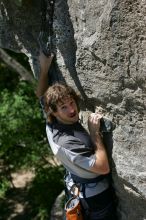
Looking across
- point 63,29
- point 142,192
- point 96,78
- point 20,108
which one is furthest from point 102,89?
point 20,108

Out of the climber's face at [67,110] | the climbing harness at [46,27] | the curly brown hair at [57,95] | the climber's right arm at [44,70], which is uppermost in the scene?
the climbing harness at [46,27]

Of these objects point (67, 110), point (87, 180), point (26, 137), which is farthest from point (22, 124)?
point (67, 110)

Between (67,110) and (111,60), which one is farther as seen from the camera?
(67,110)

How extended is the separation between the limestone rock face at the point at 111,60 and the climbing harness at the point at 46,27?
0.18 ft

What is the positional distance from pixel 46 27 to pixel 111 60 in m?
0.70

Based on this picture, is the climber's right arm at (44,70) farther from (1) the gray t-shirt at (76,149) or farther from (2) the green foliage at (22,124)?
(2) the green foliage at (22,124)

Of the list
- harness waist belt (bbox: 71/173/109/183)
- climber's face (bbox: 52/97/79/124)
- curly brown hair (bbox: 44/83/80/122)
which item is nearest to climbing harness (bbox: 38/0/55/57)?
curly brown hair (bbox: 44/83/80/122)

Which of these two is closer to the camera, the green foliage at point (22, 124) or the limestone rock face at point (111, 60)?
the limestone rock face at point (111, 60)

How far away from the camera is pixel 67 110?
10.6 ft

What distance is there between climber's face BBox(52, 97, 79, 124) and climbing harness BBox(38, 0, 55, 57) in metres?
0.47

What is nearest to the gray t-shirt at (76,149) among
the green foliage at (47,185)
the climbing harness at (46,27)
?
the climbing harness at (46,27)

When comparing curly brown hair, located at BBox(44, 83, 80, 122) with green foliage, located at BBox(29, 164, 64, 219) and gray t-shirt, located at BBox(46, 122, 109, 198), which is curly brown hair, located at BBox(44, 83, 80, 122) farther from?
green foliage, located at BBox(29, 164, 64, 219)

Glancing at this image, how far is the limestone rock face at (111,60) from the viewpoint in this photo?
2764 mm

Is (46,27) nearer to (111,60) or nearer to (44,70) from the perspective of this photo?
(44,70)
